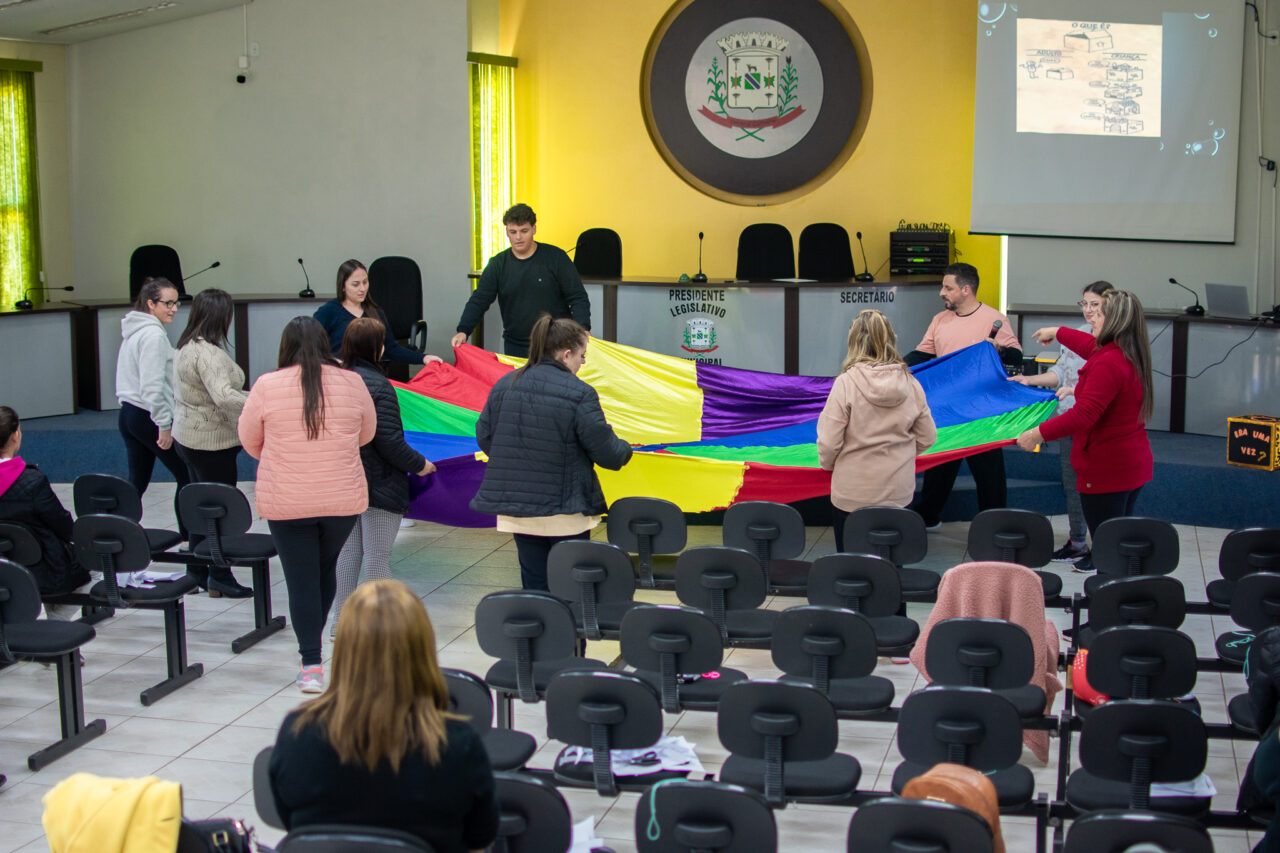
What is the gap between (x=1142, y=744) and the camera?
3016 mm

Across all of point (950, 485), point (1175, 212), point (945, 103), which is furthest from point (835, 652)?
point (945, 103)

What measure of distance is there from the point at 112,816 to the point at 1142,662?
8.38 feet

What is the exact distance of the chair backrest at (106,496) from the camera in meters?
5.23

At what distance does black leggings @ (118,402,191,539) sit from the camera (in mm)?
5836

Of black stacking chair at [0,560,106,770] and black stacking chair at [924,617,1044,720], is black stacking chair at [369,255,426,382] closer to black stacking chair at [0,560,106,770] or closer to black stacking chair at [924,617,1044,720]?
black stacking chair at [0,560,106,770]

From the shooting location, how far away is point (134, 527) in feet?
15.0

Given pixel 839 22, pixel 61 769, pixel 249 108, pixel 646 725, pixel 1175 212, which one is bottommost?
pixel 61 769

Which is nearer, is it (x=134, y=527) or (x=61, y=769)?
(x=61, y=769)

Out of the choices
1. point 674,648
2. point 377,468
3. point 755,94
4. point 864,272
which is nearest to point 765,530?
point 674,648

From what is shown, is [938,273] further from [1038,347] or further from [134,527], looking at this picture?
[134,527]

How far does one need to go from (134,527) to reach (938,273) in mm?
7098

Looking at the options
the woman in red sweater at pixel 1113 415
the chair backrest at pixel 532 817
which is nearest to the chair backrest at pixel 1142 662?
the chair backrest at pixel 532 817

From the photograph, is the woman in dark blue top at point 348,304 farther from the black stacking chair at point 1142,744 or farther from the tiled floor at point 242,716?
the black stacking chair at point 1142,744

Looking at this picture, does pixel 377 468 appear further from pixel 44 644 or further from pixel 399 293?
pixel 399 293
